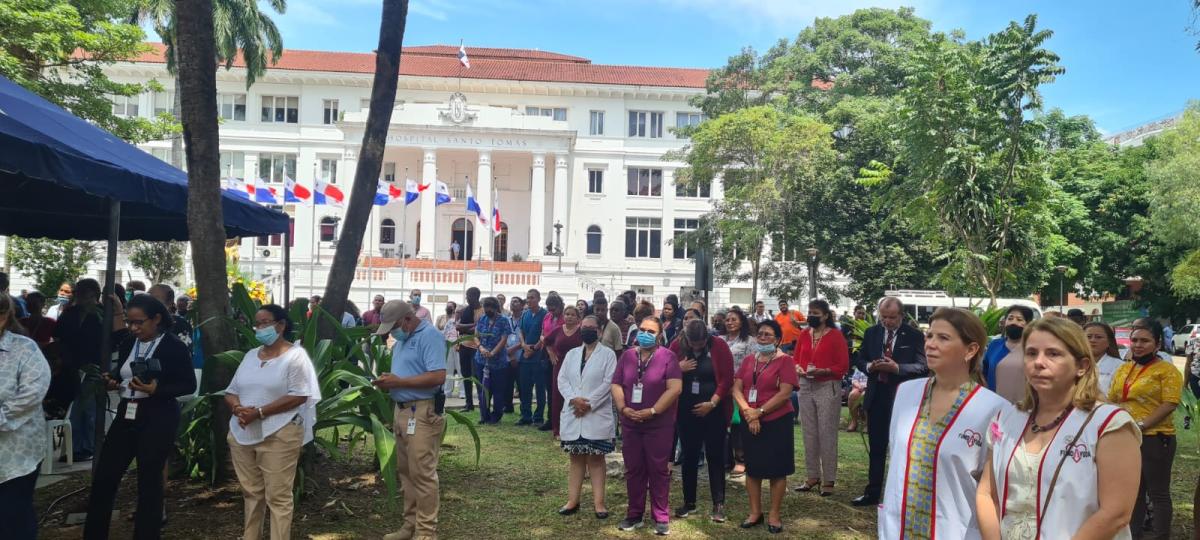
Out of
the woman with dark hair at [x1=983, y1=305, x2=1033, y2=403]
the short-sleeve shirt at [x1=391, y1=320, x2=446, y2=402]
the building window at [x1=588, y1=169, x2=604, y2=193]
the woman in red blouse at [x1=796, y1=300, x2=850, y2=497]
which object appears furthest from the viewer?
the building window at [x1=588, y1=169, x2=604, y2=193]

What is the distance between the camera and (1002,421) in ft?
10.4

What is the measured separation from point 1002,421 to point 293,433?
4.23 meters

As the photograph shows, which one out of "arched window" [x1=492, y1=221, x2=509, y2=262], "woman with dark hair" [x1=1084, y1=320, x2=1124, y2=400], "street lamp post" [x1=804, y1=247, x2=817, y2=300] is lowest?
"woman with dark hair" [x1=1084, y1=320, x2=1124, y2=400]

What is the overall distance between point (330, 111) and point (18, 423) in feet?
152

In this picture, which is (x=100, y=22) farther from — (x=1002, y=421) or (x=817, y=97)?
(x=817, y=97)

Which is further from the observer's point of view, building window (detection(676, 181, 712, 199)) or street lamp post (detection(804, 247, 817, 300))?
building window (detection(676, 181, 712, 199))

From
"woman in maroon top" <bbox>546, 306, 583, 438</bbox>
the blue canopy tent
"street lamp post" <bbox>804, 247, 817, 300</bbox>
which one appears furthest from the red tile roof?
"woman in maroon top" <bbox>546, 306, 583, 438</bbox>

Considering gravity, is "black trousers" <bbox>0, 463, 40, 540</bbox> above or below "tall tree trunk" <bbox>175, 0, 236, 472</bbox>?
below

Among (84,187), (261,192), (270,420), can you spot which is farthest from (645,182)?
(270,420)

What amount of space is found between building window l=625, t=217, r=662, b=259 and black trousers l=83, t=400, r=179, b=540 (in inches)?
1722

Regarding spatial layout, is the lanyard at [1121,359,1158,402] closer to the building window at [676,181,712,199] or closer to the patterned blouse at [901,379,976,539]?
the patterned blouse at [901,379,976,539]

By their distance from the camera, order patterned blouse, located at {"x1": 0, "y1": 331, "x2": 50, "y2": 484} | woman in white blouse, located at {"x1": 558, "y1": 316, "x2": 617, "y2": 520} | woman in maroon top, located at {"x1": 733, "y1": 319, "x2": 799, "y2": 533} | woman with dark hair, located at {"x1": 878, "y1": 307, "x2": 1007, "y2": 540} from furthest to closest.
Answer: woman in white blouse, located at {"x1": 558, "y1": 316, "x2": 617, "y2": 520} → woman in maroon top, located at {"x1": 733, "y1": 319, "x2": 799, "y2": 533} → patterned blouse, located at {"x1": 0, "y1": 331, "x2": 50, "y2": 484} → woman with dark hair, located at {"x1": 878, "y1": 307, "x2": 1007, "y2": 540}

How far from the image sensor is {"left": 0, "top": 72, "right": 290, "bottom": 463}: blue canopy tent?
19.5ft

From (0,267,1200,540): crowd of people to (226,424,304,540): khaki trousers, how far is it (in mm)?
13
